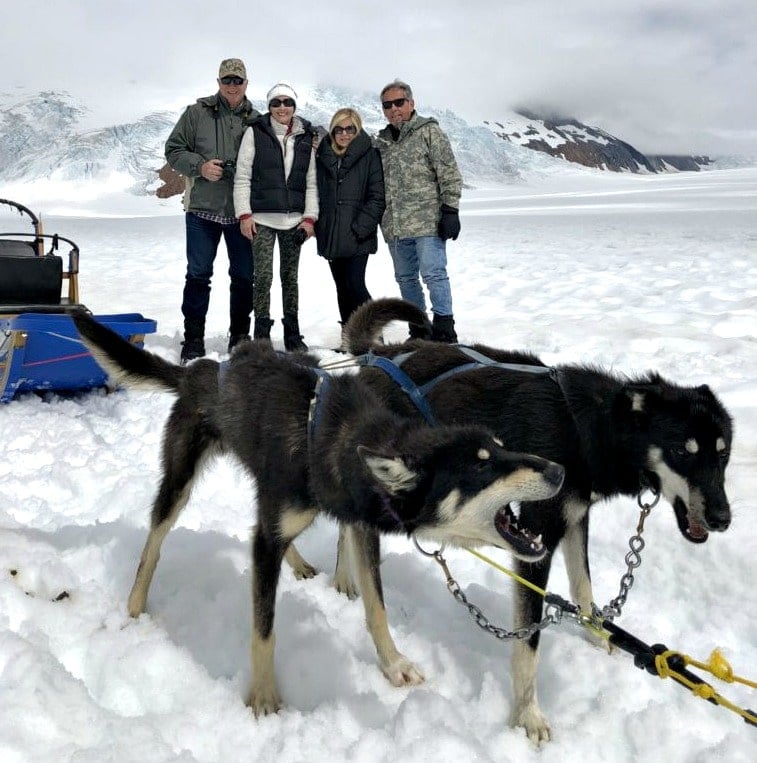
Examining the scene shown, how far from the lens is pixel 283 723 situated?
6.32 ft

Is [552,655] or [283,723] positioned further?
[552,655]

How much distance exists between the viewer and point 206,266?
198 inches

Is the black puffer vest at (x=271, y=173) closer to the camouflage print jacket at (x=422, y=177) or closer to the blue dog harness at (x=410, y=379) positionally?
the camouflage print jacket at (x=422, y=177)

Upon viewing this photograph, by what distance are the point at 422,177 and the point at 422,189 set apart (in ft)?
0.28

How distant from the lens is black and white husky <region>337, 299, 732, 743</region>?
1955 millimetres

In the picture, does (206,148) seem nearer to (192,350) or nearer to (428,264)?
(192,350)

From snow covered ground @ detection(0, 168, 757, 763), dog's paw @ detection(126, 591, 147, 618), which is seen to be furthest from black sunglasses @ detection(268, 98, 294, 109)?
dog's paw @ detection(126, 591, 147, 618)

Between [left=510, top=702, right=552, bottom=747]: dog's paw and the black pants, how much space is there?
348cm

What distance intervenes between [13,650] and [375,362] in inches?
57.1

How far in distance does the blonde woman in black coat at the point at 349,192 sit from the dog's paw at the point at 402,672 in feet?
11.0

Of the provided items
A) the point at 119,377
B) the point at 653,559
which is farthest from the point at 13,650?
the point at 653,559

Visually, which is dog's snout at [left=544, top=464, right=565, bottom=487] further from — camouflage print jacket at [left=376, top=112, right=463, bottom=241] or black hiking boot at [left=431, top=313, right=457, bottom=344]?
camouflage print jacket at [left=376, top=112, right=463, bottom=241]

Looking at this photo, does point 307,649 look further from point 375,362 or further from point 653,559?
point 653,559

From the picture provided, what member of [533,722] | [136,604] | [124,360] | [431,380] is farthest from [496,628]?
[124,360]
